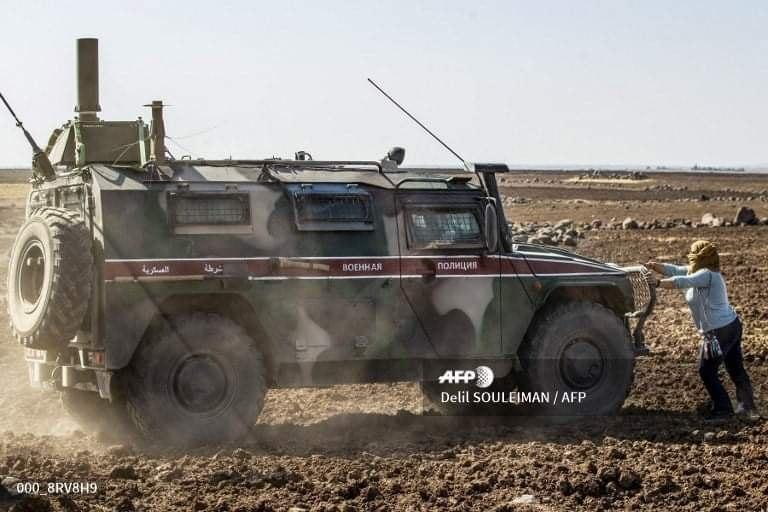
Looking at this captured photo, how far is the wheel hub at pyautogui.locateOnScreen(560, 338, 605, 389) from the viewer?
1225cm

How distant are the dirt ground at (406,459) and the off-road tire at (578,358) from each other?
0.78 feet

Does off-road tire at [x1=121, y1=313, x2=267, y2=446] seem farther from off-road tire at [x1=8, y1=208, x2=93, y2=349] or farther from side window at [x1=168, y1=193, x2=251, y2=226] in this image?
side window at [x1=168, y1=193, x2=251, y2=226]

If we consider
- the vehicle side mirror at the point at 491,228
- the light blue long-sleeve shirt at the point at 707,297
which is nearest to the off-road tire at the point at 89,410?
the vehicle side mirror at the point at 491,228

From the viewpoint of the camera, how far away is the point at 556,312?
12195mm

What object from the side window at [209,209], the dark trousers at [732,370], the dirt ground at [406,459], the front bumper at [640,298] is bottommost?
the dirt ground at [406,459]

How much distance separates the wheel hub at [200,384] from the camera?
35.9 feet

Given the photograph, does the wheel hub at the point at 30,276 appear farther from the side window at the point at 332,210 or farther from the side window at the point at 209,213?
the side window at the point at 332,210

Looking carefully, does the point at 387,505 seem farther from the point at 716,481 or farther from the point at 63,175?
the point at 63,175

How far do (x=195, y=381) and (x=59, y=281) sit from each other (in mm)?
1394

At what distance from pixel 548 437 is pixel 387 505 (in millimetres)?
2829

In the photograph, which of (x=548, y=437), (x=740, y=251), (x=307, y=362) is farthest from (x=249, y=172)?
(x=740, y=251)

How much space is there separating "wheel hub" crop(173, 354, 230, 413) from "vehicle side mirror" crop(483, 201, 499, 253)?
104 inches

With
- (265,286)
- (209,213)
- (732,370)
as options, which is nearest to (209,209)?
(209,213)

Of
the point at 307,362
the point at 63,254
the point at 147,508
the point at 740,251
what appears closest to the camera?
the point at 147,508
